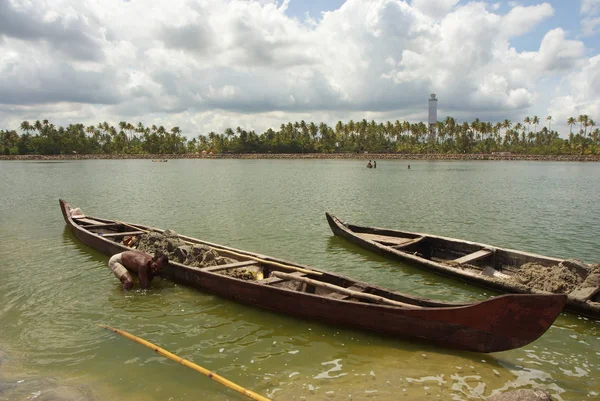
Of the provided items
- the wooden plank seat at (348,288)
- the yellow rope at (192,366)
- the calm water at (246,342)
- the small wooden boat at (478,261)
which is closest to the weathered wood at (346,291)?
the wooden plank seat at (348,288)

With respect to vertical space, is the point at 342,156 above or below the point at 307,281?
above

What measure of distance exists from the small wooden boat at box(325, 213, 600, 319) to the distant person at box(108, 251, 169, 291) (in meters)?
7.28

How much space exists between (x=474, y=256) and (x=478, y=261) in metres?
0.34

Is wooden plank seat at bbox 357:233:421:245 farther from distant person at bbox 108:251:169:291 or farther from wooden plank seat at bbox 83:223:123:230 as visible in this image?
wooden plank seat at bbox 83:223:123:230

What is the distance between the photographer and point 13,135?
14025 cm

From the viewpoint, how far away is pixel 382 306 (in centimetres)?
730

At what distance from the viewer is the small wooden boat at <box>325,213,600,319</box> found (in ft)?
28.9

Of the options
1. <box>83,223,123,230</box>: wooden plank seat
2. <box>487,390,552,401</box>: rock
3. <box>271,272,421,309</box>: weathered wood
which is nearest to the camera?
<box>487,390,552,401</box>: rock

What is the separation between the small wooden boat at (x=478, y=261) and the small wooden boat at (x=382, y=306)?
3236 millimetres

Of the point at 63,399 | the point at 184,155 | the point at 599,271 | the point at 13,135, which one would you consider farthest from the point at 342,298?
the point at 13,135

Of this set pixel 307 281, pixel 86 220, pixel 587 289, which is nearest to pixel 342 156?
pixel 86 220

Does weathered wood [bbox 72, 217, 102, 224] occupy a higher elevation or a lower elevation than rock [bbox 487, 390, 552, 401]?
higher

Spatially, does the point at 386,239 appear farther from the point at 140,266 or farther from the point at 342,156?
the point at 342,156

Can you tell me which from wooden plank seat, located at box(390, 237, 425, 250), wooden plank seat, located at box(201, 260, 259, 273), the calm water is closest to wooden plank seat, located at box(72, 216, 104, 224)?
the calm water
